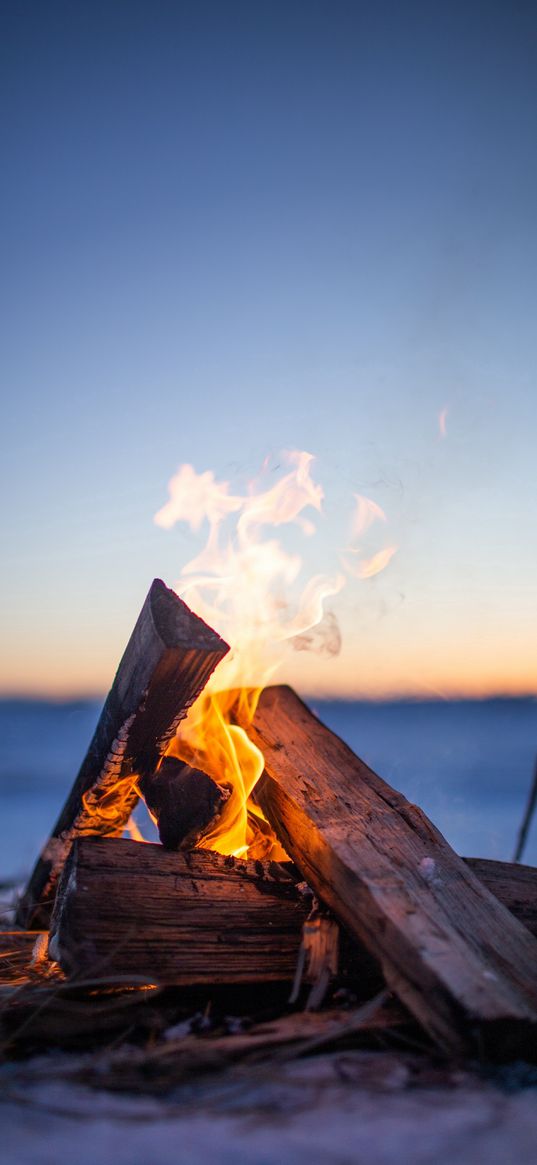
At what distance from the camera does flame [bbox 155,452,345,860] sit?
331 centimetres

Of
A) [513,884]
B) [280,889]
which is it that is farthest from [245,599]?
[513,884]

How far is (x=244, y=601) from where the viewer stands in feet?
11.6

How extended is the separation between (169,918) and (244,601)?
155cm

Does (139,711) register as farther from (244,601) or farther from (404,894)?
(404,894)

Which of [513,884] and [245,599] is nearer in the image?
[513,884]

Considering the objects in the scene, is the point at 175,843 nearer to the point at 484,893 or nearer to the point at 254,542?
the point at 484,893

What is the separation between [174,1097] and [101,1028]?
2.07 feet

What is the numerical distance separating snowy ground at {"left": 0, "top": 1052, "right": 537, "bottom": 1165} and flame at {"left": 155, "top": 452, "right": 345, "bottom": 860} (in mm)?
1484

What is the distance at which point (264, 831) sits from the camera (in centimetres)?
331

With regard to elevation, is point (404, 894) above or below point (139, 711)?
below

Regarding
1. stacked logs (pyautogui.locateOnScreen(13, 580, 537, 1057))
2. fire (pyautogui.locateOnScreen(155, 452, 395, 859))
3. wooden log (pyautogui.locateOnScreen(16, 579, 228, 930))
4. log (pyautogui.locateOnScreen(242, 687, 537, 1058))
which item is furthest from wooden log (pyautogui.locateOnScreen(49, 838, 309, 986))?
fire (pyautogui.locateOnScreen(155, 452, 395, 859))

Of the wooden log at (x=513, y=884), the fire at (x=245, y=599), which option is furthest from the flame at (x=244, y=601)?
the wooden log at (x=513, y=884)

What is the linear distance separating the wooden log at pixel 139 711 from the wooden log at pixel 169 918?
371 millimetres

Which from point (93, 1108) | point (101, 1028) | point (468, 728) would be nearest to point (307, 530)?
point (101, 1028)
